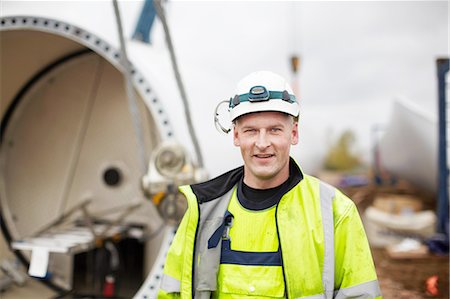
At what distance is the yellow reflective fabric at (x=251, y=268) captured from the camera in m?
1.50

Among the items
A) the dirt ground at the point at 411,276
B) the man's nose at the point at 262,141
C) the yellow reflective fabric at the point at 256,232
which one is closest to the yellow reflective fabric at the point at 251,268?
the yellow reflective fabric at the point at 256,232

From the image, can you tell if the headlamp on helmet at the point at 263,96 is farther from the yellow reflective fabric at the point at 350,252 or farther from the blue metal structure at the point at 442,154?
the blue metal structure at the point at 442,154

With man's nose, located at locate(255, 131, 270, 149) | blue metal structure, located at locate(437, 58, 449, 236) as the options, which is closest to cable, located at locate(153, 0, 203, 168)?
man's nose, located at locate(255, 131, 270, 149)

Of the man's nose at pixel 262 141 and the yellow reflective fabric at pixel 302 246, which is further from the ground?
the man's nose at pixel 262 141

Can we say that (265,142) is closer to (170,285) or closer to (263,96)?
(263,96)

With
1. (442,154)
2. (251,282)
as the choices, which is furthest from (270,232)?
(442,154)

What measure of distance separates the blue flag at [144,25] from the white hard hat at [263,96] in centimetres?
269

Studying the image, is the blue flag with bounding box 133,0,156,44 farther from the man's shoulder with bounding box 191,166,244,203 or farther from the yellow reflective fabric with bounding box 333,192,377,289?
the yellow reflective fabric with bounding box 333,192,377,289

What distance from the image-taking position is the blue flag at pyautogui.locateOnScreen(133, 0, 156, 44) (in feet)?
13.5

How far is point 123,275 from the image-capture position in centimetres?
400

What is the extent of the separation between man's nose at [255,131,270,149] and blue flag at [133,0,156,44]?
2.82 m

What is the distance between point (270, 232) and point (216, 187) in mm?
281

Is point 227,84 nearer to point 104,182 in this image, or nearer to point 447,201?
point 104,182

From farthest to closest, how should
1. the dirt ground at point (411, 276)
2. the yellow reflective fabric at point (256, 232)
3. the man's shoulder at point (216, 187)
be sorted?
the dirt ground at point (411, 276), the man's shoulder at point (216, 187), the yellow reflective fabric at point (256, 232)
